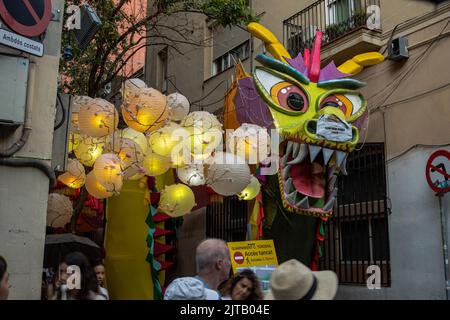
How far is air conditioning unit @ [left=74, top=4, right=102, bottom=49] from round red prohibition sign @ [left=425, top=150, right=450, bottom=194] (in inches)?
222

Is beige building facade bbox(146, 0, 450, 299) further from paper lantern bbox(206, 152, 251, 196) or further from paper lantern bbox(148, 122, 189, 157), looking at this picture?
paper lantern bbox(148, 122, 189, 157)

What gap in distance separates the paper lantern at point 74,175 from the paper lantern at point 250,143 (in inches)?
107

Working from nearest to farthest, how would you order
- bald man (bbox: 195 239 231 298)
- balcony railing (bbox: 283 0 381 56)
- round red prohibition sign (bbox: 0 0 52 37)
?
bald man (bbox: 195 239 231 298)
round red prohibition sign (bbox: 0 0 52 37)
balcony railing (bbox: 283 0 381 56)

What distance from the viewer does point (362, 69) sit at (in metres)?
10.2

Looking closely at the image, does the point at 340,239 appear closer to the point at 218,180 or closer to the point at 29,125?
the point at 218,180

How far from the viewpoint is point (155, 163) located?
890 centimetres

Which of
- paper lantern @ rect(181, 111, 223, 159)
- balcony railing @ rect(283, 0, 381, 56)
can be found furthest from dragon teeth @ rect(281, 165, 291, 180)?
balcony railing @ rect(283, 0, 381, 56)

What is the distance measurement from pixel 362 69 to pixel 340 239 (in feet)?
10.8

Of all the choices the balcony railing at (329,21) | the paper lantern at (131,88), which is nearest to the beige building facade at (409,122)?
the balcony railing at (329,21)

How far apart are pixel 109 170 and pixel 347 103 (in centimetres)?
405

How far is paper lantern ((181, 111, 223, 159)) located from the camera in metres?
8.29

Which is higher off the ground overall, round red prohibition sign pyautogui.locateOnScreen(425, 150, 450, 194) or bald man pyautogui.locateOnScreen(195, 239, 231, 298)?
round red prohibition sign pyautogui.locateOnScreen(425, 150, 450, 194)

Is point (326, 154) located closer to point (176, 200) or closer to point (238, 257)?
point (238, 257)

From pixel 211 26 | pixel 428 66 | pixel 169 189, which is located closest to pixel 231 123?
pixel 169 189
